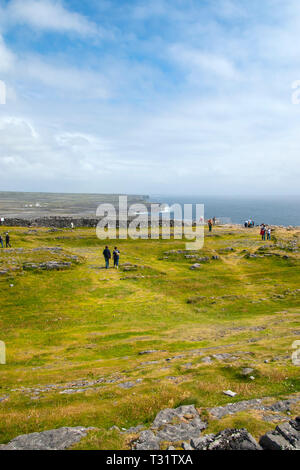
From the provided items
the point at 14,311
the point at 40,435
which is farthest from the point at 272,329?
the point at 14,311

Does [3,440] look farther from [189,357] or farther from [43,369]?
[189,357]

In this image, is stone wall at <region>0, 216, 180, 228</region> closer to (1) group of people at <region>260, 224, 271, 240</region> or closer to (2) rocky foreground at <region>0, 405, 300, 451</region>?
(1) group of people at <region>260, 224, 271, 240</region>

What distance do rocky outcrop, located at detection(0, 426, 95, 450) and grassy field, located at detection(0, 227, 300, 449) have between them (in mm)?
528

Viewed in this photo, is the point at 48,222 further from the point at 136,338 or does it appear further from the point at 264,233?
the point at 136,338

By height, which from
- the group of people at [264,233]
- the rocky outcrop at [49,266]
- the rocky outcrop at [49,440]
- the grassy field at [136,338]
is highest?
the group of people at [264,233]

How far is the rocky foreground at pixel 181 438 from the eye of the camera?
24.8ft

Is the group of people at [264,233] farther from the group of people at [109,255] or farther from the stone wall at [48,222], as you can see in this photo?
the group of people at [109,255]

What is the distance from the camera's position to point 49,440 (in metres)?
8.51

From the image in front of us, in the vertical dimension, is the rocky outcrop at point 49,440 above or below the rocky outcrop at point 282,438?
below

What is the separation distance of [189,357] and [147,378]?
3561 millimetres

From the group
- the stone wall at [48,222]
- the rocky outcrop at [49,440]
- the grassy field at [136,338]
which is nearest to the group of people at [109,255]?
the grassy field at [136,338]

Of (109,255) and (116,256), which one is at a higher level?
(109,255)

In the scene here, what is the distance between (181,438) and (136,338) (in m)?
11.8

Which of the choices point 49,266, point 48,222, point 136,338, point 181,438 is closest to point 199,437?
point 181,438
